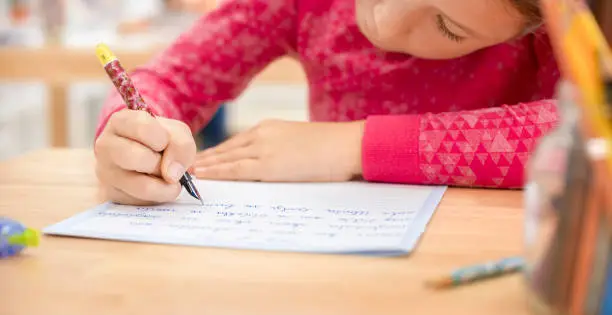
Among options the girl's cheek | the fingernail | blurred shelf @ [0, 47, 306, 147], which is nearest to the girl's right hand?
the fingernail

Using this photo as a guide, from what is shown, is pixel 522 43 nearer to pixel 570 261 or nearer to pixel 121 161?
pixel 121 161

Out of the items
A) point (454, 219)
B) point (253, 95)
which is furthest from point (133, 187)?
point (253, 95)

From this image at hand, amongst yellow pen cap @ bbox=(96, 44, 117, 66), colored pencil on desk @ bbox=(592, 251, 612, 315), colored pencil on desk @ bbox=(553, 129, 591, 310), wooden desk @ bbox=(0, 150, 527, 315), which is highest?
yellow pen cap @ bbox=(96, 44, 117, 66)

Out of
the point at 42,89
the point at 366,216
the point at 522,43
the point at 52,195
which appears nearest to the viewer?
the point at 366,216

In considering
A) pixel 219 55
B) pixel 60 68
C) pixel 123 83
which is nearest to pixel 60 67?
pixel 60 68

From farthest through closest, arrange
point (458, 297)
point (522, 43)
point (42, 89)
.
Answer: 1. point (42, 89)
2. point (522, 43)
3. point (458, 297)

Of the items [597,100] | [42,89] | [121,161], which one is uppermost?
[597,100]

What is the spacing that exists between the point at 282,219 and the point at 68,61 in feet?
4.47

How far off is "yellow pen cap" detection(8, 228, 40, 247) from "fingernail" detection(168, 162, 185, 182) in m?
0.16

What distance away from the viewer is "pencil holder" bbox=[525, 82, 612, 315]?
1.11 ft

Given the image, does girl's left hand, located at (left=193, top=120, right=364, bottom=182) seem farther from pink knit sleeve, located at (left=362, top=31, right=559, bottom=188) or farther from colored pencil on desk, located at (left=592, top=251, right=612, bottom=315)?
colored pencil on desk, located at (left=592, top=251, right=612, bottom=315)

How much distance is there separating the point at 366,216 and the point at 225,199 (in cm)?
16

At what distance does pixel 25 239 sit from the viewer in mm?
538

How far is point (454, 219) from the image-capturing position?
0.64 meters
